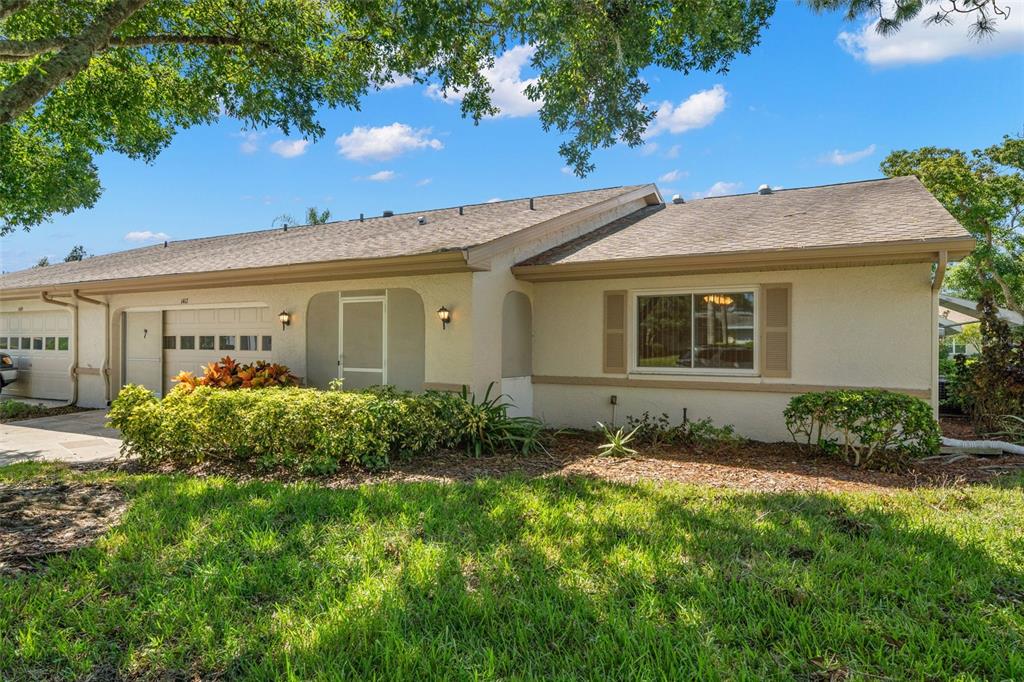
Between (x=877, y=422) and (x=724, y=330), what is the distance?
8.58 ft

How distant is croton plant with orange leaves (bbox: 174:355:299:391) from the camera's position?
9609 millimetres

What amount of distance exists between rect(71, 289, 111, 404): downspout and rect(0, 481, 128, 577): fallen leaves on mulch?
788 centimetres

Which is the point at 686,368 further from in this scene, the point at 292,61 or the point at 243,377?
the point at 292,61

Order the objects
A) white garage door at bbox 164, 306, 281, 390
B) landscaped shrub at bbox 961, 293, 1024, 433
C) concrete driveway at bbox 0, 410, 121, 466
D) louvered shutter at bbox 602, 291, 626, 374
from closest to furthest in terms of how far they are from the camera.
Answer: concrete driveway at bbox 0, 410, 121, 466
landscaped shrub at bbox 961, 293, 1024, 433
louvered shutter at bbox 602, 291, 626, 374
white garage door at bbox 164, 306, 281, 390

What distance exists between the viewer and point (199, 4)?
8750mm

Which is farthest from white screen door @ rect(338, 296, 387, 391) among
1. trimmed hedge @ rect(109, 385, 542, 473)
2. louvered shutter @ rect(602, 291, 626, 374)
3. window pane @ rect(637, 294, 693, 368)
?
window pane @ rect(637, 294, 693, 368)

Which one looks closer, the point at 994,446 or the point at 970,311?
the point at 994,446

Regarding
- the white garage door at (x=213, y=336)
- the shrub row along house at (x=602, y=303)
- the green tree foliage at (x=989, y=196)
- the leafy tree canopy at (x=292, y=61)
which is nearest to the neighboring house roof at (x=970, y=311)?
the green tree foliage at (x=989, y=196)

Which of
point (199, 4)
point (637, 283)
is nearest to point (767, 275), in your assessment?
point (637, 283)

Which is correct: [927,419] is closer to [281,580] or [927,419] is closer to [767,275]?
[767,275]

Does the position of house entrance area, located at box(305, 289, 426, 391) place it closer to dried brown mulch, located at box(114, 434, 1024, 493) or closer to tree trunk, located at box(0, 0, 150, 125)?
dried brown mulch, located at box(114, 434, 1024, 493)

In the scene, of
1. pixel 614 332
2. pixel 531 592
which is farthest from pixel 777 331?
pixel 531 592

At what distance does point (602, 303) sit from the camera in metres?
9.62

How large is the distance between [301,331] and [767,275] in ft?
26.1
